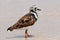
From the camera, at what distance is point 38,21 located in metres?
10.8

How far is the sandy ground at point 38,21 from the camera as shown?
923 cm

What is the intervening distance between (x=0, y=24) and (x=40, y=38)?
1.89 m

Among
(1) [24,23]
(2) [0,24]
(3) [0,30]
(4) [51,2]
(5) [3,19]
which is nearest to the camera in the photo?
(1) [24,23]

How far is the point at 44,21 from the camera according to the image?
10742 millimetres

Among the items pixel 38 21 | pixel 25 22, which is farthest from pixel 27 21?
pixel 38 21

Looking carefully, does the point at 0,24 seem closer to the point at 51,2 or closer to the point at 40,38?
the point at 40,38

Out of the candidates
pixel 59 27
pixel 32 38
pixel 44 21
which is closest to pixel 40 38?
pixel 32 38

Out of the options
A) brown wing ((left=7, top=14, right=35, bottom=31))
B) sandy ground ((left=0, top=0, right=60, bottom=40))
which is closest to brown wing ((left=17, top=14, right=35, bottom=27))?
brown wing ((left=7, top=14, right=35, bottom=31))

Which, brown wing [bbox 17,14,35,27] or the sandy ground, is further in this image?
the sandy ground

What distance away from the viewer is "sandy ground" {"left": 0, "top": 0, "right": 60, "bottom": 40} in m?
9.23

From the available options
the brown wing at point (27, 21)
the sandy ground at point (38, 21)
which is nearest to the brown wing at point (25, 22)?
the brown wing at point (27, 21)

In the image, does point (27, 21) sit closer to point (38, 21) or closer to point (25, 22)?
point (25, 22)

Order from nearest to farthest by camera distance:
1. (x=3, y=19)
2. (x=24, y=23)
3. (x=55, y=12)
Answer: (x=24, y=23), (x=3, y=19), (x=55, y=12)

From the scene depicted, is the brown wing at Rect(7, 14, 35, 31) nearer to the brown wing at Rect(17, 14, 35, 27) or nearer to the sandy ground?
the brown wing at Rect(17, 14, 35, 27)
